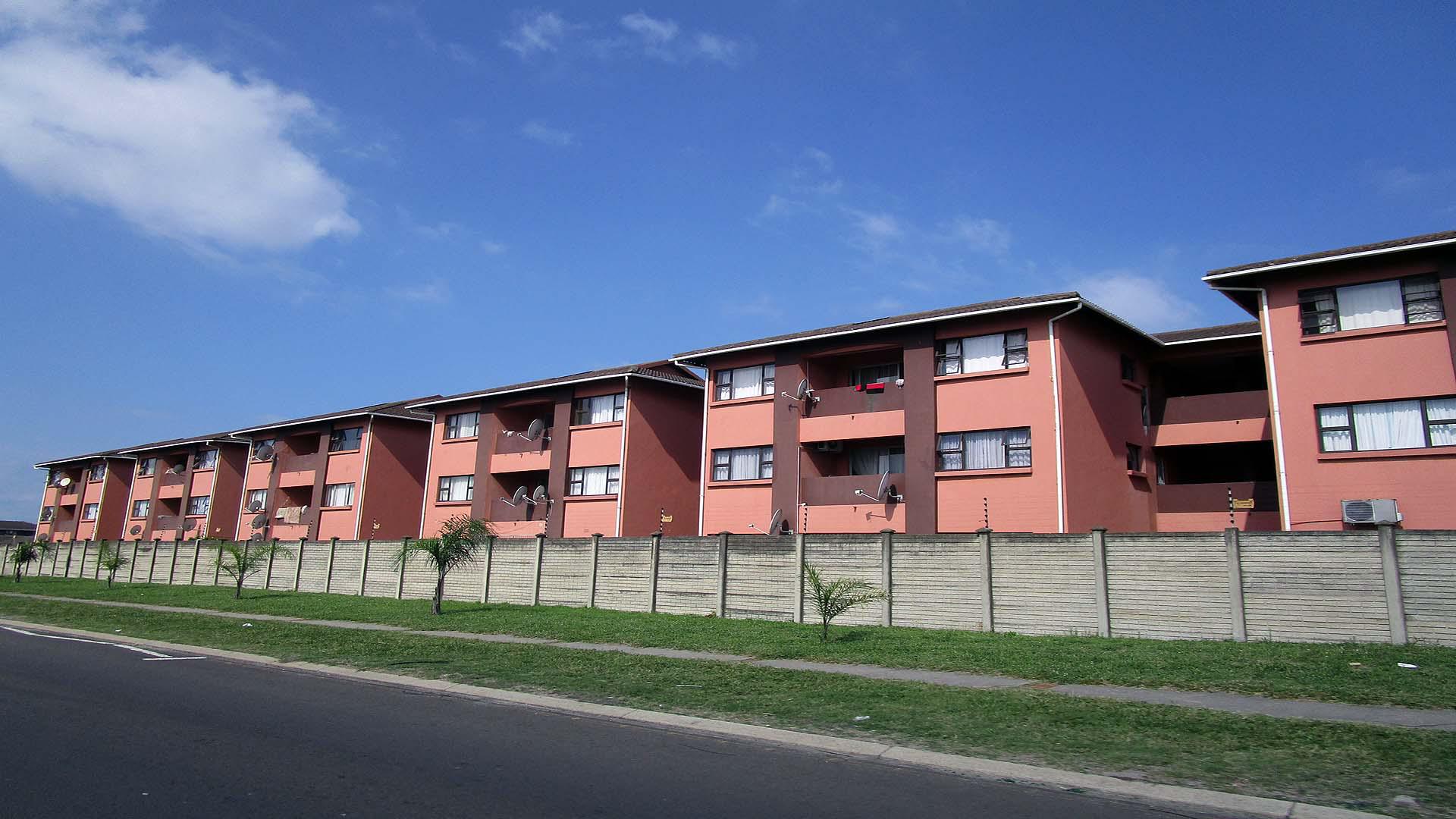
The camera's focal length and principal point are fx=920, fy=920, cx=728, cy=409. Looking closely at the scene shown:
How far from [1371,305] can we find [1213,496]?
7219mm

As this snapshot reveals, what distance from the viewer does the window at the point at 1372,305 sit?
22.1 m

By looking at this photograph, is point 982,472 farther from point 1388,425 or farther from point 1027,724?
point 1027,724

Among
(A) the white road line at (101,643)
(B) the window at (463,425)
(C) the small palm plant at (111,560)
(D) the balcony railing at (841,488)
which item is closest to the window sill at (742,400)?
(D) the balcony railing at (841,488)

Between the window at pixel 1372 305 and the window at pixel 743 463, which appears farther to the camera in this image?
the window at pixel 743 463

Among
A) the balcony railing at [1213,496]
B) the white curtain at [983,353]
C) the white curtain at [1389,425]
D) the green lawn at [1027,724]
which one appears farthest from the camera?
the white curtain at [983,353]

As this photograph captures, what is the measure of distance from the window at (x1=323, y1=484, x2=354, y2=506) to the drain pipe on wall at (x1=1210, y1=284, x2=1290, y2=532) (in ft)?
131

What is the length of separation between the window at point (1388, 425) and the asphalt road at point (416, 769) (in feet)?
66.1

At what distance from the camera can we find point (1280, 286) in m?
23.9

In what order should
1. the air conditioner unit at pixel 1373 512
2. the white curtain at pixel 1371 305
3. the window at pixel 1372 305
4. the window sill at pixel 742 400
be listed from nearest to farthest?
the air conditioner unit at pixel 1373 512 → the window at pixel 1372 305 → the white curtain at pixel 1371 305 → the window sill at pixel 742 400

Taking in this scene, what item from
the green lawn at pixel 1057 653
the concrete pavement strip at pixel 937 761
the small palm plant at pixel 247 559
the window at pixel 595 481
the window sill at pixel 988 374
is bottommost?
the concrete pavement strip at pixel 937 761

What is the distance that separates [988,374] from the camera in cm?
2683

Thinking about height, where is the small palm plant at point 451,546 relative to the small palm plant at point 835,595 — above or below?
above

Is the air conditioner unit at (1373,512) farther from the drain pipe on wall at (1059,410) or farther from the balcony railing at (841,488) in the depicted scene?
the balcony railing at (841,488)

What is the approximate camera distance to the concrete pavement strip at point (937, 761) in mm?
6613
